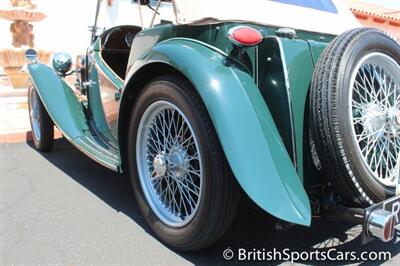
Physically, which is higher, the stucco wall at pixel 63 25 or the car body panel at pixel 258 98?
the car body panel at pixel 258 98

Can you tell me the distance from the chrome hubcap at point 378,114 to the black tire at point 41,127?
3.20 meters

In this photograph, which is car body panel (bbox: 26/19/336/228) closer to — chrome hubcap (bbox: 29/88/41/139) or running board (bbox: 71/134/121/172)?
running board (bbox: 71/134/121/172)

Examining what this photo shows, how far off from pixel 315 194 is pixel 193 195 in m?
0.68

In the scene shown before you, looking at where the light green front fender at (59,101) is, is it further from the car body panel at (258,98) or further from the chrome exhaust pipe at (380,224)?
the chrome exhaust pipe at (380,224)

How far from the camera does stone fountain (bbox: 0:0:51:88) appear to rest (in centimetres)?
991

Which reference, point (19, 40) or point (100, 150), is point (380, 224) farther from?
point (19, 40)

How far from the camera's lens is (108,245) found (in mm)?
2504

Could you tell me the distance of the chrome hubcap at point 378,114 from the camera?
2.19 m

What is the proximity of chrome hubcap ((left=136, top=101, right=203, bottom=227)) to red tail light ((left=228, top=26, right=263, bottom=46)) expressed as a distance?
0.48 metres

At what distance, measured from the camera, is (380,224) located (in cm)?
189

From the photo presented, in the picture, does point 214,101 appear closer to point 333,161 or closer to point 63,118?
point 333,161

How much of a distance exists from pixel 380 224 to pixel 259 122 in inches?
28.4

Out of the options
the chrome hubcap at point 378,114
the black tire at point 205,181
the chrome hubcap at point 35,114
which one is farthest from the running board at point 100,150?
the chrome hubcap at point 378,114

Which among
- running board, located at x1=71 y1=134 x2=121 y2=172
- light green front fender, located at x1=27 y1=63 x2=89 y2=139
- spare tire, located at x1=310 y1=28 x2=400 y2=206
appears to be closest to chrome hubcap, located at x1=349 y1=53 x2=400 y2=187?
spare tire, located at x1=310 y1=28 x2=400 y2=206
